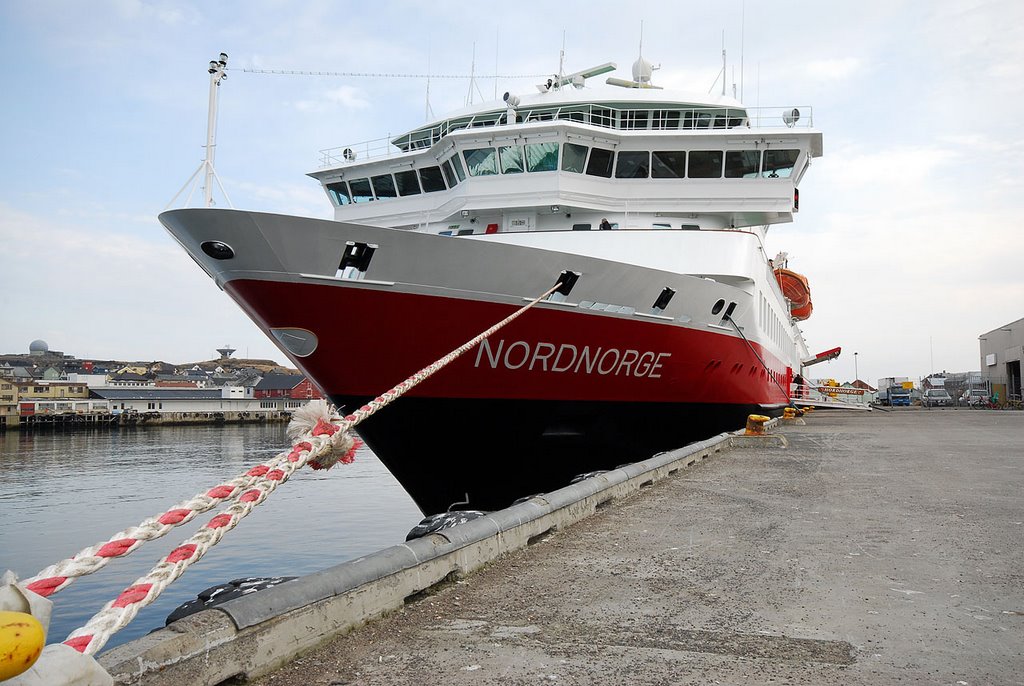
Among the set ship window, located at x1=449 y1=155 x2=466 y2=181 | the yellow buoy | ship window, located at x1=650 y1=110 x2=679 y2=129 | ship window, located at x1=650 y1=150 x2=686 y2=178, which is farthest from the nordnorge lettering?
the yellow buoy

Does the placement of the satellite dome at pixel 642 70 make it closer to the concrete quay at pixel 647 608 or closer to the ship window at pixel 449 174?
the ship window at pixel 449 174

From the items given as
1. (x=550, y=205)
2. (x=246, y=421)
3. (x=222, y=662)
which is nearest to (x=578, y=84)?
(x=550, y=205)

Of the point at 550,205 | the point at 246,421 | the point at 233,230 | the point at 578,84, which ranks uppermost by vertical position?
the point at 578,84

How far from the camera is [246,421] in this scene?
7588 centimetres

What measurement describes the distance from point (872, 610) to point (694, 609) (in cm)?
84

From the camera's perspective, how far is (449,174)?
14.1 metres

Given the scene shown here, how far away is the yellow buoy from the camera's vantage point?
179cm

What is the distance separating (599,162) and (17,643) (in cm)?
1237

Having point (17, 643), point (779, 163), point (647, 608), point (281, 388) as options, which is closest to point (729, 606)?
point (647, 608)

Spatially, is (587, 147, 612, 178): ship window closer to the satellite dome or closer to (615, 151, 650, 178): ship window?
(615, 151, 650, 178): ship window

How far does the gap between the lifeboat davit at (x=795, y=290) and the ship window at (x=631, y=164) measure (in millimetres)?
16611

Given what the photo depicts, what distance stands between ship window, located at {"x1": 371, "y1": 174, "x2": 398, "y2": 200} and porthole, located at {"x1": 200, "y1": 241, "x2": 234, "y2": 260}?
6.88m

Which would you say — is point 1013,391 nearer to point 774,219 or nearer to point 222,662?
point 774,219

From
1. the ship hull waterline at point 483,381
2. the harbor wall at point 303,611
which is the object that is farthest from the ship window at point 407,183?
the harbor wall at point 303,611
